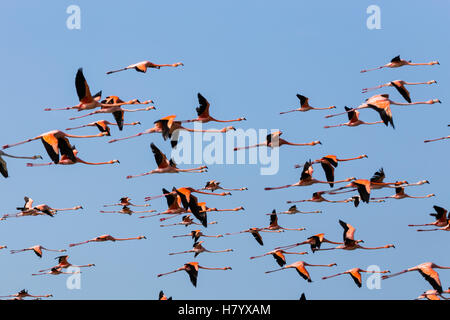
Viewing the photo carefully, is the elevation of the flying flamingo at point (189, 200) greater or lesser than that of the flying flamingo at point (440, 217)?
greater

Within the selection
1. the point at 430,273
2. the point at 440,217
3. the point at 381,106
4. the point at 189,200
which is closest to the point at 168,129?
the point at 189,200

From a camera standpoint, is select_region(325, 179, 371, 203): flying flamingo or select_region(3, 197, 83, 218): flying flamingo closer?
select_region(325, 179, 371, 203): flying flamingo

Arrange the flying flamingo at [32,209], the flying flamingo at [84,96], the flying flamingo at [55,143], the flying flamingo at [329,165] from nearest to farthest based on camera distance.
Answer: the flying flamingo at [55,143] → the flying flamingo at [84,96] → the flying flamingo at [329,165] → the flying flamingo at [32,209]

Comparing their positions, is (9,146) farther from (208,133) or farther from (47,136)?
(208,133)

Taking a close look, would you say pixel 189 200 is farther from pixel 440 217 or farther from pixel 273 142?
pixel 440 217

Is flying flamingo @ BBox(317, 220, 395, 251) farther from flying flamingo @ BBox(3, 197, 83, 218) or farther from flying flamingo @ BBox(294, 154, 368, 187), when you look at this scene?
flying flamingo @ BBox(3, 197, 83, 218)

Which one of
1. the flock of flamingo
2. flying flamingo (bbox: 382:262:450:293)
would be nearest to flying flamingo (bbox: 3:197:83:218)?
the flock of flamingo

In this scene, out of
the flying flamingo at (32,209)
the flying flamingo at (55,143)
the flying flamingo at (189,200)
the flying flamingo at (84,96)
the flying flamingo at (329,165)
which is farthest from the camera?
the flying flamingo at (32,209)

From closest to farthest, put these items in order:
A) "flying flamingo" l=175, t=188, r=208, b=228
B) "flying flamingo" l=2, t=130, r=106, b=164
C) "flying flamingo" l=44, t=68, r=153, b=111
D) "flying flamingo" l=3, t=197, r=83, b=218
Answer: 1. "flying flamingo" l=2, t=130, r=106, b=164
2. "flying flamingo" l=44, t=68, r=153, b=111
3. "flying flamingo" l=175, t=188, r=208, b=228
4. "flying flamingo" l=3, t=197, r=83, b=218

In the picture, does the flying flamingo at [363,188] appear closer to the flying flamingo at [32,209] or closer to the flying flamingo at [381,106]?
the flying flamingo at [381,106]

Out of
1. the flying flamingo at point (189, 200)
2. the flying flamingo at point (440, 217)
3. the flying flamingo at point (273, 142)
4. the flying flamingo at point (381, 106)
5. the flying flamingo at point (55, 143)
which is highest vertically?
the flying flamingo at point (381, 106)

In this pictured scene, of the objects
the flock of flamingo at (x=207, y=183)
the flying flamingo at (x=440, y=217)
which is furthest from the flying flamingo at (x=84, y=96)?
the flying flamingo at (x=440, y=217)

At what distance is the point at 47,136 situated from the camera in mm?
27734
